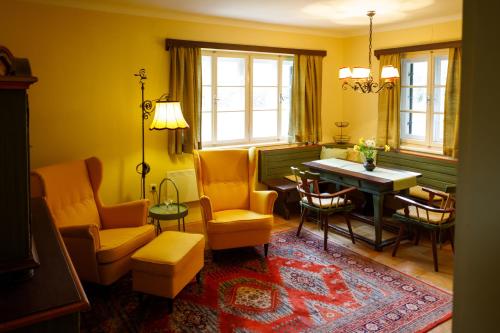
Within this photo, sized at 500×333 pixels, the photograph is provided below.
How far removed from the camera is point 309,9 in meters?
4.57

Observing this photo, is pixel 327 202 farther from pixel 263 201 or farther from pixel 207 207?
pixel 207 207

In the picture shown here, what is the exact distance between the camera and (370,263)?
13.3 ft

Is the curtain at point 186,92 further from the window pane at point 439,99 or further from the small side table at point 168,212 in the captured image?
the window pane at point 439,99

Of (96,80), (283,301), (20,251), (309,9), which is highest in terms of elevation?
(309,9)

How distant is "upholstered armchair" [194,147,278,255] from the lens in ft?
13.2

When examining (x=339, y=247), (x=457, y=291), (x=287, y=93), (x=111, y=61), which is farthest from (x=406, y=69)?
(x=457, y=291)

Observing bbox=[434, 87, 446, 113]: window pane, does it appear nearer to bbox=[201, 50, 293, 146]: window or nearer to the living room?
the living room

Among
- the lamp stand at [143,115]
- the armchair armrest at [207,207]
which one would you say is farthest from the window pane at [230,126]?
the armchair armrest at [207,207]

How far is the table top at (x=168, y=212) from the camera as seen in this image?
399cm

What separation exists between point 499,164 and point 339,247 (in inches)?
158

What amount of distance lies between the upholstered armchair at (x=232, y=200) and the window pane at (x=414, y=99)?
7.87ft

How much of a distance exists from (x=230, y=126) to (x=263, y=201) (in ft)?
5.18

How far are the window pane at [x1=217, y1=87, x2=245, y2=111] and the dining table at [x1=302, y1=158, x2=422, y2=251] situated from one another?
141 centimetres

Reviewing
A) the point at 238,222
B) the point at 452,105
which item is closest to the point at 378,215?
the point at 238,222
